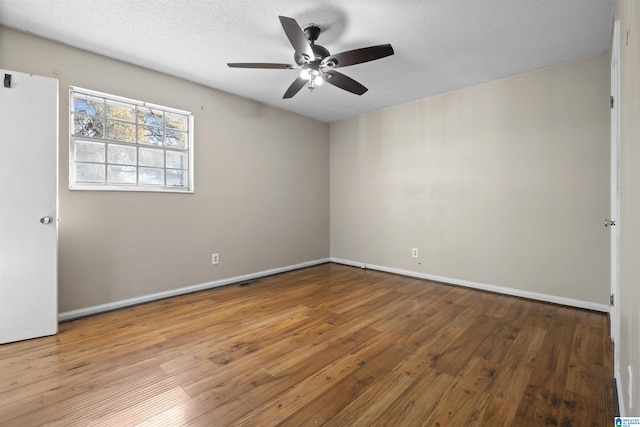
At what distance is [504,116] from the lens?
3.20 meters

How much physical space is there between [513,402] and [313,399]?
1048 mm

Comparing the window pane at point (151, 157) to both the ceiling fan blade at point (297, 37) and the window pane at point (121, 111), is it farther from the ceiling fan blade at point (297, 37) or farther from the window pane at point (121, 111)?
the ceiling fan blade at point (297, 37)

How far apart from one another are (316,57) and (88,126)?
228 cm

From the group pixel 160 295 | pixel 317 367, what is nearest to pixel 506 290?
pixel 317 367

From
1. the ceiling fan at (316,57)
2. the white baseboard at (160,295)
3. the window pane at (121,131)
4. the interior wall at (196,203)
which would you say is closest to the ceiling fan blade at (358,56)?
the ceiling fan at (316,57)

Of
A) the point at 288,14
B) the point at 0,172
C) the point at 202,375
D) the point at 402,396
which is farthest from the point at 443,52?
the point at 0,172

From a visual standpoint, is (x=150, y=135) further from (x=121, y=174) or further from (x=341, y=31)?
(x=341, y=31)

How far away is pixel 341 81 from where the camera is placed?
2.53 meters

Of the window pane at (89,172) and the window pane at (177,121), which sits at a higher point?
the window pane at (177,121)

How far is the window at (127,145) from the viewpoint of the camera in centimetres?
264

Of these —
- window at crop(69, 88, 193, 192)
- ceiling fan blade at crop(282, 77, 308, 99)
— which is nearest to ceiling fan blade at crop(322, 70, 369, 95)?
ceiling fan blade at crop(282, 77, 308, 99)

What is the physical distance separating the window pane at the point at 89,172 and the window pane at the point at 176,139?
716mm

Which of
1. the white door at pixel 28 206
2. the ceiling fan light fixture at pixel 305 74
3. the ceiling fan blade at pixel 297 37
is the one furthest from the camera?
the ceiling fan light fixture at pixel 305 74

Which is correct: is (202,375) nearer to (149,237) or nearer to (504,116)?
(149,237)
